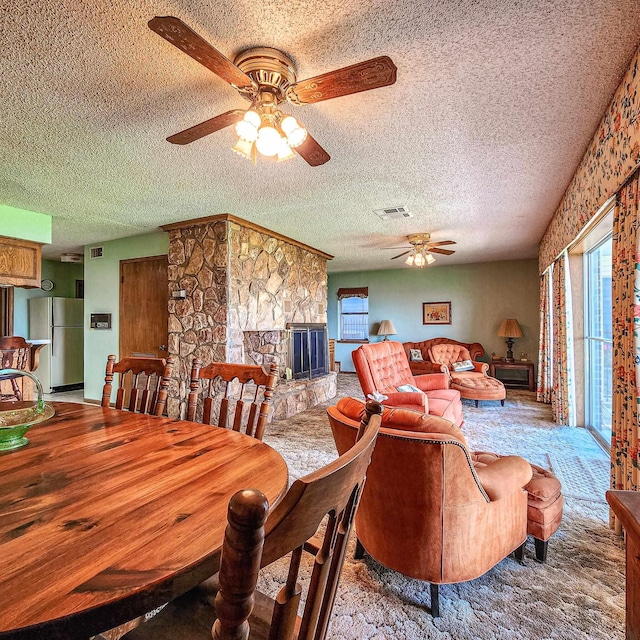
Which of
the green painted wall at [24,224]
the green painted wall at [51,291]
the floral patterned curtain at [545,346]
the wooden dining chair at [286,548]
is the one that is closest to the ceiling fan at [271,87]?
the wooden dining chair at [286,548]

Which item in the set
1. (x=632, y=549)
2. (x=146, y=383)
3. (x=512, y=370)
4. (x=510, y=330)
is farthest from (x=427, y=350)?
(x=632, y=549)

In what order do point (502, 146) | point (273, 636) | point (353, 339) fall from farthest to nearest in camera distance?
point (353, 339) → point (502, 146) → point (273, 636)

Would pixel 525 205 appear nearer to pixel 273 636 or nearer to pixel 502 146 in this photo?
pixel 502 146

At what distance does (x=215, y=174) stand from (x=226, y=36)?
5.09 feet

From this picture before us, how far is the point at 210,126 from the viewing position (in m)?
1.92

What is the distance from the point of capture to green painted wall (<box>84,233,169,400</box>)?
528 centimetres

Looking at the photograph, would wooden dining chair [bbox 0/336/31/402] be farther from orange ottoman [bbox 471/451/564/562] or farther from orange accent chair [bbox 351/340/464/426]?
orange ottoman [bbox 471/451/564/562]

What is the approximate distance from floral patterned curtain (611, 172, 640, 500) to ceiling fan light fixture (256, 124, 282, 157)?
71.9 inches

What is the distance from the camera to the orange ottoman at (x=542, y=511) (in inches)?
71.6

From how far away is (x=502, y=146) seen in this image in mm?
2611

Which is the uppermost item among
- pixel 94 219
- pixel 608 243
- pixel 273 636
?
pixel 94 219

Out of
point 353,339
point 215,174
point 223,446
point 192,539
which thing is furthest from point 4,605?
point 353,339

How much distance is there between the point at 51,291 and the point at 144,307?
351cm

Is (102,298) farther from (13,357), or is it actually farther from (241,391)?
(241,391)
